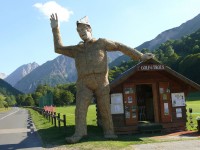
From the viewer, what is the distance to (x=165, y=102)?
47.4 feet

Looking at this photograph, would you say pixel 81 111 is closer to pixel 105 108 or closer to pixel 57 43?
pixel 105 108

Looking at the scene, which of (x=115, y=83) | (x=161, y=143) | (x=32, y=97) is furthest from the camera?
(x=32, y=97)

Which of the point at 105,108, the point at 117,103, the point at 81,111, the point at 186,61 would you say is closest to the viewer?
the point at 81,111

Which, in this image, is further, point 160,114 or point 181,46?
point 181,46

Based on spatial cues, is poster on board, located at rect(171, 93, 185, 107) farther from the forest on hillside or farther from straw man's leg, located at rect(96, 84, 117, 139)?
the forest on hillside

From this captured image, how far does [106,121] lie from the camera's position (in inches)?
474

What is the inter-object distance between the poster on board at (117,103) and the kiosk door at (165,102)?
1.68 meters

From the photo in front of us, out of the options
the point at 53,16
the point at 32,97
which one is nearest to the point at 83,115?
the point at 53,16

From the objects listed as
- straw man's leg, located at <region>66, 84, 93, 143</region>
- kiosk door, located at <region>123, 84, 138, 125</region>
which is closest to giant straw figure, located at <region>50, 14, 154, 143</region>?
straw man's leg, located at <region>66, 84, 93, 143</region>

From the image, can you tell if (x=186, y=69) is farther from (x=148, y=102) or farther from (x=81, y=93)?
(x=81, y=93)

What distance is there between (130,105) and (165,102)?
4.92 ft

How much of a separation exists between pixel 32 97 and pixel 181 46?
60830 mm

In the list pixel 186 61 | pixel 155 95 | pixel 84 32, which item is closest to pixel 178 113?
pixel 155 95

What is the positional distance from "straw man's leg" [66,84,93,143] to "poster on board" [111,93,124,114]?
2.23 meters
